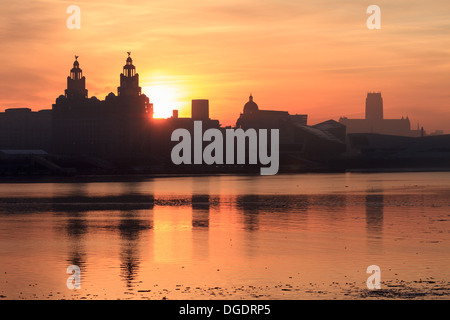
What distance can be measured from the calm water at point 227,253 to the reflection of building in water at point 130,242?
0.21ft

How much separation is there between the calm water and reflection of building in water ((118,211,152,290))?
0.06 metres

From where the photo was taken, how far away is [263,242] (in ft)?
166

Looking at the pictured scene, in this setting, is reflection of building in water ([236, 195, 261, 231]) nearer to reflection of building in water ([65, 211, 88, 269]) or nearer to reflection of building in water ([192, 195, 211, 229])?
reflection of building in water ([192, 195, 211, 229])

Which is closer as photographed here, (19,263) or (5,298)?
(5,298)

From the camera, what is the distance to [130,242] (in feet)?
170

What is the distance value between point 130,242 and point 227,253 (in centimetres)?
913

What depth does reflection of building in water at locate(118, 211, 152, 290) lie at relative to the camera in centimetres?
3728

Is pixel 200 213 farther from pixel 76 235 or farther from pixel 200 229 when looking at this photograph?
pixel 76 235

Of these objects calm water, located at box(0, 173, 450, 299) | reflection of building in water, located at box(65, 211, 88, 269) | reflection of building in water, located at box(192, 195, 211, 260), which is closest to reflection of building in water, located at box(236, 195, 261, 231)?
calm water, located at box(0, 173, 450, 299)

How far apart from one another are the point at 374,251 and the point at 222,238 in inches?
491

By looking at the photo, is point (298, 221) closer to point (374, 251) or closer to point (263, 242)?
point (263, 242)

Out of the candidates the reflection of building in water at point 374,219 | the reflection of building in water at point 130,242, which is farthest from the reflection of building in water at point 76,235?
the reflection of building in water at point 374,219
